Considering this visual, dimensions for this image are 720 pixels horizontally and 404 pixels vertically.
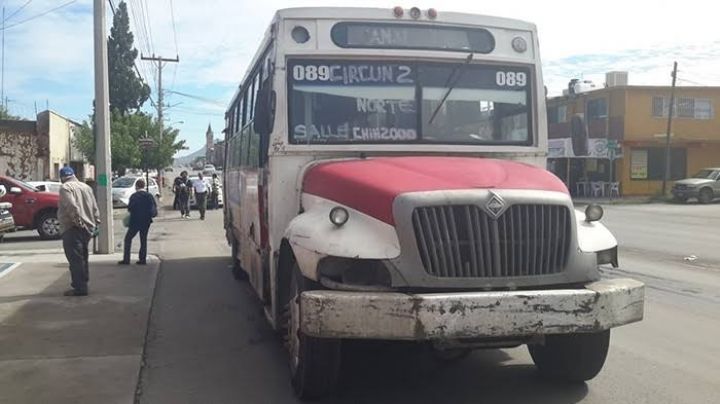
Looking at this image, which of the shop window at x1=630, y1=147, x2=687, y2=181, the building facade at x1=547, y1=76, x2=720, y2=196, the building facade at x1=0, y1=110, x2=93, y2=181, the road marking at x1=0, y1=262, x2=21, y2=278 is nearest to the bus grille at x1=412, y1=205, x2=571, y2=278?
the road marking at x1=0, y1=262, x2=21, y2=278

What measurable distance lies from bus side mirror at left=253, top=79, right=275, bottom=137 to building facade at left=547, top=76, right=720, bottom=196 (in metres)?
35.4

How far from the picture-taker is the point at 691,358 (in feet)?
21.1

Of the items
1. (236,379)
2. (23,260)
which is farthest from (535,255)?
(23,260)

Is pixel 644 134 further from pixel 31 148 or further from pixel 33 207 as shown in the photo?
pixel 33 207

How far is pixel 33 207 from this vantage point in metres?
18.6

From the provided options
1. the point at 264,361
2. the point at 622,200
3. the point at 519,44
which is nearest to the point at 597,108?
the point at 622,200

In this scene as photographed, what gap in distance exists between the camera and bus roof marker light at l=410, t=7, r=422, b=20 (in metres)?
6.23

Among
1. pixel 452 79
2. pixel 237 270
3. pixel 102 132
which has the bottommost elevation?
pixel 237 270

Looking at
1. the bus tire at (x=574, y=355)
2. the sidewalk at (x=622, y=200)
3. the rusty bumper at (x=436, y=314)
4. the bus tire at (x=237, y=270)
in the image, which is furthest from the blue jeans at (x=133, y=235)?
the sidewalk at (x=622, y=200)

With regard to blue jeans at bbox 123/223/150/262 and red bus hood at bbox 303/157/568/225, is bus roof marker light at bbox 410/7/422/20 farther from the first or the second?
blue jeans at bbox 123/223/150/262

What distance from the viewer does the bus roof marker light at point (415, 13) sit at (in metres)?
6.23

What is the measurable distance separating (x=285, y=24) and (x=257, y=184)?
5.56 feet

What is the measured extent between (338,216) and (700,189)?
115 ft

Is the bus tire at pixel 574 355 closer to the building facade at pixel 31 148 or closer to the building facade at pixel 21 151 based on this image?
the building facade at pixel 31 148
